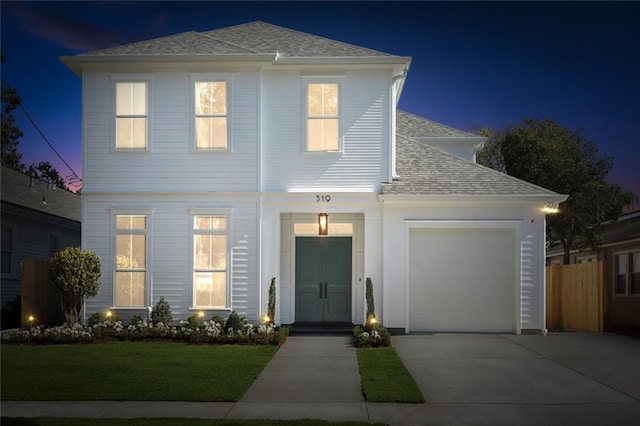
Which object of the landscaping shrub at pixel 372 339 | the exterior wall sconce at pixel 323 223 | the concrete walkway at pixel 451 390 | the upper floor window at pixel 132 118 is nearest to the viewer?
the concrete walkway at pixel 451 390

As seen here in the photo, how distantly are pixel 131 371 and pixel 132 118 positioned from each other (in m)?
8.19

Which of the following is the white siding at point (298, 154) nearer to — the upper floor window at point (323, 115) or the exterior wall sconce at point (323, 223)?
the upper floor window at point (323, 115)

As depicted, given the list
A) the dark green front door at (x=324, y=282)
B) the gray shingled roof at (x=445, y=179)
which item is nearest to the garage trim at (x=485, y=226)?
the gray shingled roof at (x=445, y=179)

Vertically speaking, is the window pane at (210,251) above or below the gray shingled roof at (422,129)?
below

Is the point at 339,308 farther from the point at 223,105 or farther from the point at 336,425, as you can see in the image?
the point at 336,425

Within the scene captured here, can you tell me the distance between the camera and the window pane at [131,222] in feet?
58.3

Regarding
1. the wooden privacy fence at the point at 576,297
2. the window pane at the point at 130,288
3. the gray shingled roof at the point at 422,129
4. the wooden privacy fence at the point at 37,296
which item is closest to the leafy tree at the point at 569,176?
the gray shingled roof at the point at 422,129

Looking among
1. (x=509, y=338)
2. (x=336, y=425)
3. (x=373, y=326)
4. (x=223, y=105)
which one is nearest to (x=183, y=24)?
(x=223, y=105)

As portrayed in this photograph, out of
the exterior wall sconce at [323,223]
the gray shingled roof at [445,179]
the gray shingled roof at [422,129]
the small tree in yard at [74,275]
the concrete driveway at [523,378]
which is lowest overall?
the concrete driveway at [523,378]

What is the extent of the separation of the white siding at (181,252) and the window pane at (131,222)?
28 centimetres

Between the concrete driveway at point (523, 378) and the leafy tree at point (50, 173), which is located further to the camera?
the leafy tree at point (50, 173)

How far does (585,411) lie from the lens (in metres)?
8.85

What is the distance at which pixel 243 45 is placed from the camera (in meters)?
19.1

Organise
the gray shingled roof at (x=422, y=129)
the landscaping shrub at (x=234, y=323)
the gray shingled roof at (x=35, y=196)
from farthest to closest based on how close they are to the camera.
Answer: the gray shingled roof at (x=422, y=129)
the gray shingled roof at (x=35, y=196)
the landscaping shrub at (x=234, y=323)
